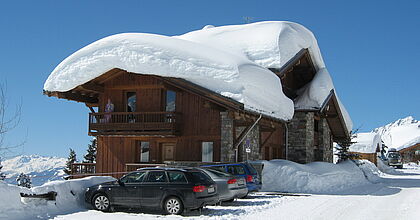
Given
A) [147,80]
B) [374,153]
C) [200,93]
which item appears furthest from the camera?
[374,153]

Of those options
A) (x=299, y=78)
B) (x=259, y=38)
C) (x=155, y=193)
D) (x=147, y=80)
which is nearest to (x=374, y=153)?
(x=299, y=78)

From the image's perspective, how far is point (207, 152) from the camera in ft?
78.5

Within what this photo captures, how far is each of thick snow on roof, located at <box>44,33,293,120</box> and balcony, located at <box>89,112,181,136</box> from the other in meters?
2.42

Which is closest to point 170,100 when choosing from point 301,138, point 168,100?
point 168,100

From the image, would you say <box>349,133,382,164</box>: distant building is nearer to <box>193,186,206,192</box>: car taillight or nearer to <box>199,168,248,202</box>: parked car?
<box>199,168,248,202</box>: parked car

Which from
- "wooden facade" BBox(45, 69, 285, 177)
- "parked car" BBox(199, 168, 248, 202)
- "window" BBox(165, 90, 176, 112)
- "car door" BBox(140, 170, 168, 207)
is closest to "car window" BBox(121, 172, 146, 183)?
"car door" BBox(140, 170, 168, 207)

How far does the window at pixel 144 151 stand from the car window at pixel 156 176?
1131 centimetres

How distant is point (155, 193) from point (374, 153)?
157 ft

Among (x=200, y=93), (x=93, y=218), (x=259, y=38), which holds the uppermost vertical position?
(x=259, y=38)

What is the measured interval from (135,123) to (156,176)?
34.1ft

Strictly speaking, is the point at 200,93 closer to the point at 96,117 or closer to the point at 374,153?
the point at 96,117

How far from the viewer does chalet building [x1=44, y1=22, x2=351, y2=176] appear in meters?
22.7

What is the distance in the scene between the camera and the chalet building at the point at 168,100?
2270cm

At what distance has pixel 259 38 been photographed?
107 feet
